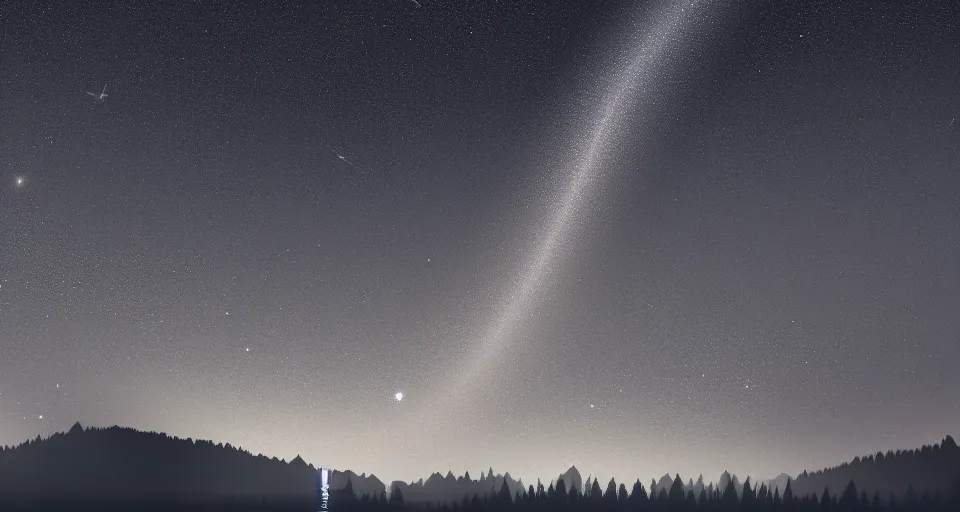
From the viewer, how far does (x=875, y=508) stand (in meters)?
187

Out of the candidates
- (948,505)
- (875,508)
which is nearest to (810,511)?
(875,508)

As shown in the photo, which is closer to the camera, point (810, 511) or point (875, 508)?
point (875, 508)

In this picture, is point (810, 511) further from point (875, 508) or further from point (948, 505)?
point (948, 505)

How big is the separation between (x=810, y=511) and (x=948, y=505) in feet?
115

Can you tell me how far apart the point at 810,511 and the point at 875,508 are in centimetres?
1711

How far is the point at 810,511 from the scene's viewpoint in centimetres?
19975

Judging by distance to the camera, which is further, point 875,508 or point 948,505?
point 948,505

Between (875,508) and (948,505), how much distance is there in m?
28.3
